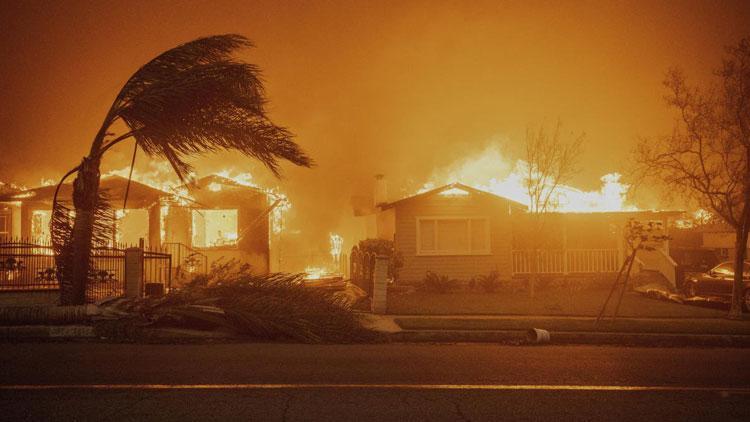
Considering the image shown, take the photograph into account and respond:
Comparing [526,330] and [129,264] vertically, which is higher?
[129,264]

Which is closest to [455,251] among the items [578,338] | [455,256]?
[455,256]

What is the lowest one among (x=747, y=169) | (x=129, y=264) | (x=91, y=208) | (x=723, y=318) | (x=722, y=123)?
(x=723, y=318)

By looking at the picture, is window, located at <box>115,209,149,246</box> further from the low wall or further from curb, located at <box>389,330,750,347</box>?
curb, located at <box>389,330,750,347</box>

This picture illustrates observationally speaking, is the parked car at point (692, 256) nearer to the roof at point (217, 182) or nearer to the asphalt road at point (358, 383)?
the roof at point (217, 182)

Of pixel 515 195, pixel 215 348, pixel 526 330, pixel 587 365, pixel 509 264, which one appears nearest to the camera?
pixel 587 365

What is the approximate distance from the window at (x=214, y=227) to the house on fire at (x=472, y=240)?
6.10 meters

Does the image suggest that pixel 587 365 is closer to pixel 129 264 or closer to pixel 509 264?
pixel 129 264

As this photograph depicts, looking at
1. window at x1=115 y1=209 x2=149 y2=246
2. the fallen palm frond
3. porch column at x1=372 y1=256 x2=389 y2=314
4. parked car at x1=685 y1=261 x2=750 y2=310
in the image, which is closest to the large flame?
window at x1=115 y1=209 x2=149 y2=246

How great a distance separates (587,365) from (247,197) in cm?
1719

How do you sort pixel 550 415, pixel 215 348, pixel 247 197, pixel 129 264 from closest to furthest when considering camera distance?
pixel 550 415
pixel 215 348
pixel 129 264
pixel 247 197

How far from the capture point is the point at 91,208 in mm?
11086

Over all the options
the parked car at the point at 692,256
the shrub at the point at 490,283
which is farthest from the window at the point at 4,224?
the parked car at the point at 692,256

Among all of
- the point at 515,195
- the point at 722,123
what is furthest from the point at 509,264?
the point at 722,123

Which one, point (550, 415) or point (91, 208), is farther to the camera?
point (91, 208)
